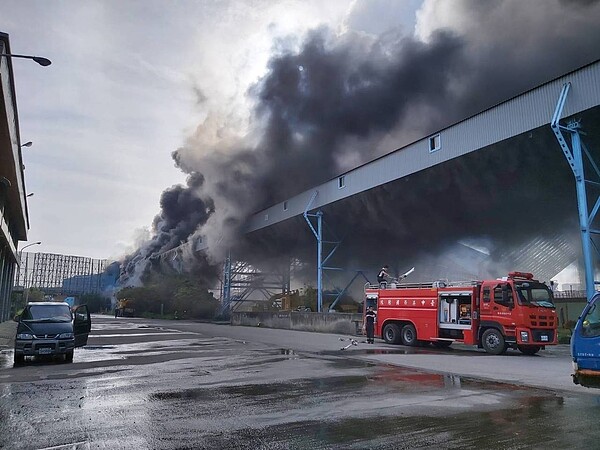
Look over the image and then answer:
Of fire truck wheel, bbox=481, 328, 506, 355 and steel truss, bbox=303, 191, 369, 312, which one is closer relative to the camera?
fire truck wheel, bbox=481, 328, 506, 355

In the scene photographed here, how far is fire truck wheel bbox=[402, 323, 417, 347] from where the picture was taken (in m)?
16.7

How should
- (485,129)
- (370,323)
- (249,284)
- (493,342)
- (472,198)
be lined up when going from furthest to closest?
(249,284) < (472,198) < (370,323) < (485,129) < (493,342)

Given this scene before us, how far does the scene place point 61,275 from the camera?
86.2m

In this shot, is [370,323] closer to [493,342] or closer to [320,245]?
[493,342]

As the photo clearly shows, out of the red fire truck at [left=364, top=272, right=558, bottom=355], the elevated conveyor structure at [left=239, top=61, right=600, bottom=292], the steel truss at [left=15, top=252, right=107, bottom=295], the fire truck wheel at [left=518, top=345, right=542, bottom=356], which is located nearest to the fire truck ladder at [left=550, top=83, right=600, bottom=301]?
the elevated conveyor structure at [left=239, top=61, right=600, bottom=292]

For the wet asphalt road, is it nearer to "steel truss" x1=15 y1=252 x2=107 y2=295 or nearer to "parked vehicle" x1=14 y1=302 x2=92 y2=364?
"parked vehicle" x1=14 y1=302 x2=92 y2=364

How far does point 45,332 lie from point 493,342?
41.4 ft

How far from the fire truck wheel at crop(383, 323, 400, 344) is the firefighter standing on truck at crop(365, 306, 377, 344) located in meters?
0.57

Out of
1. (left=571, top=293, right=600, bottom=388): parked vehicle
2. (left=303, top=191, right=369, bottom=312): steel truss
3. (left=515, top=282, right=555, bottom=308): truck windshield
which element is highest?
(left=303, top=191, right=369, bottom=312): steel truss

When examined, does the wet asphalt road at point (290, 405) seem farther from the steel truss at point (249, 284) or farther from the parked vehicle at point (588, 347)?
the steel truss at point (249, 284)

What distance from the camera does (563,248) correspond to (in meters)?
31.7

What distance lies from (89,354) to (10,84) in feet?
→ 25.9

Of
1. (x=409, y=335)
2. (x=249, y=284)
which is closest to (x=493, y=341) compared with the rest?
(x=409, y=335)

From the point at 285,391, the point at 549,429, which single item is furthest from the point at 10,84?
the point at 549,429
